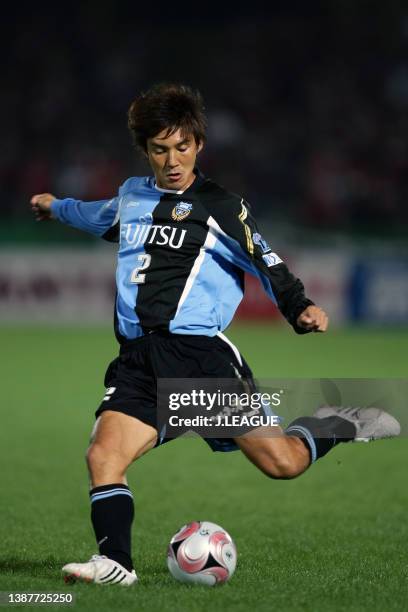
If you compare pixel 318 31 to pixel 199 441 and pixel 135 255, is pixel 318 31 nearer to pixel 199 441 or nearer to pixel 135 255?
pixel 199 441

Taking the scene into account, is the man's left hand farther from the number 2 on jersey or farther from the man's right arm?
the man's right arm

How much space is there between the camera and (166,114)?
182 inches

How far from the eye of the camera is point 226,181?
61.9ft

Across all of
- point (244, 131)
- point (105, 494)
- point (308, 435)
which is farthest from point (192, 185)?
point (244, 131)

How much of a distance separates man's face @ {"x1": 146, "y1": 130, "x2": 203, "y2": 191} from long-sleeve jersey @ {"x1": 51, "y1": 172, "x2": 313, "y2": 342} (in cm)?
8

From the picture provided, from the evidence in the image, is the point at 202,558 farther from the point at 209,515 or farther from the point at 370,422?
the point at 209,515

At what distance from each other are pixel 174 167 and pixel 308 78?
17.2 m

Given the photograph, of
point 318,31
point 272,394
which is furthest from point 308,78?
point 272,394

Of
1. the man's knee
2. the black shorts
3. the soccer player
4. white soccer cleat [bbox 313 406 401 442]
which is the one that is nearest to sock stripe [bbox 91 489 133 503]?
the man's knee

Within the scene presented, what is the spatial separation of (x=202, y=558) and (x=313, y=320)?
39.1 inches

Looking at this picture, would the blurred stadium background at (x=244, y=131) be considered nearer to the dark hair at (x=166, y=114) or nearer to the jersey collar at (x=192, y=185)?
the jersey collar at (x=192, y=185)

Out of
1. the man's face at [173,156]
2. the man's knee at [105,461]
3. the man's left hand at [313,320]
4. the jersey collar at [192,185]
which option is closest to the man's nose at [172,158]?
the man's face at [173,156]

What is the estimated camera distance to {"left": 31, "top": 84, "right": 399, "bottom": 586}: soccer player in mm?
4496

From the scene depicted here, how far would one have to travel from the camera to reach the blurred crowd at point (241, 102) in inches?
755
